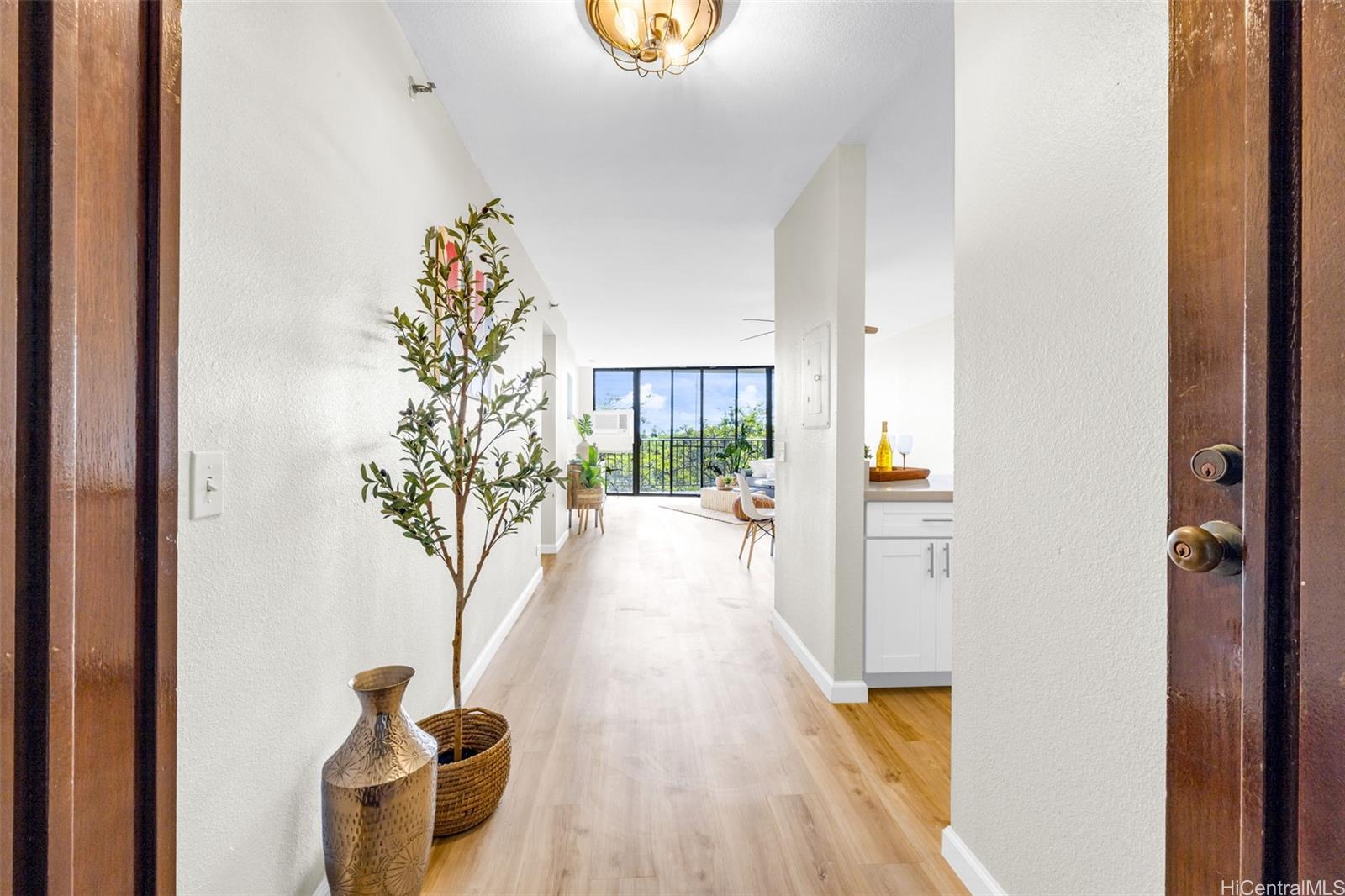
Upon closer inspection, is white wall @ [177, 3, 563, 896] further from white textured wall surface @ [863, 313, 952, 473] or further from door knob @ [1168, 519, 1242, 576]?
white textured wall surface @ [863, 313, 952, 473]

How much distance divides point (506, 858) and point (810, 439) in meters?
2.17

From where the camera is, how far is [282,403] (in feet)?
3.98

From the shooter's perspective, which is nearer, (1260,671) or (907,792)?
(1260,671)

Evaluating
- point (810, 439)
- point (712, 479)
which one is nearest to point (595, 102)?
point (810, 439)

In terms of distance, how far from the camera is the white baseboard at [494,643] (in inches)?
98.8

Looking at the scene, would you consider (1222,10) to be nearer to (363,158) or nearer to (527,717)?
(363,158)

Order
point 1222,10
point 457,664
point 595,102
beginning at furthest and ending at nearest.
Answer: point 595,102, point 457,664, point 1222,10

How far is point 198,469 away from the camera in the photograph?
3.06ft

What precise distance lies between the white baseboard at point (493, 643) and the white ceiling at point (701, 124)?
2.40 metres

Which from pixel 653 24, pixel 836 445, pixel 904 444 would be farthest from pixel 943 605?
pixel 653 24

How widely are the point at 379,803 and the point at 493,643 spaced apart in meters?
1.80

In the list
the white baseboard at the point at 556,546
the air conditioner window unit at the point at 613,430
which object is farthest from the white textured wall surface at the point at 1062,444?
the air conditioner window unit at the point at 613,430

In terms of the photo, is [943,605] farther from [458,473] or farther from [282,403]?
[282,403]

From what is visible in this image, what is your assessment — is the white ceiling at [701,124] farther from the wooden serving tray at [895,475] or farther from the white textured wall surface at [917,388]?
the white textured wall surface at [917,388]
